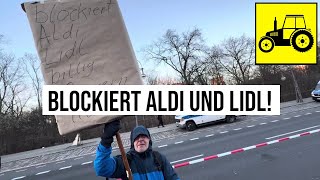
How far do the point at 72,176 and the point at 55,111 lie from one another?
9.63 m

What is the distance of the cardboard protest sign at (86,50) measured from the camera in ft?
8.56

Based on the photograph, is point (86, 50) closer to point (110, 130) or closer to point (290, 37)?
point (110, 130)

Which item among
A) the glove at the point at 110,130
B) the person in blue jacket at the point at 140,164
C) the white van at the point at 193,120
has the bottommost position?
the white van at the point at 193,120

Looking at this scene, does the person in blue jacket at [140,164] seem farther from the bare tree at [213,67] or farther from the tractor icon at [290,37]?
the bare tree at [213,67]

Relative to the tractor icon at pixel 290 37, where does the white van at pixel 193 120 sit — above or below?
below

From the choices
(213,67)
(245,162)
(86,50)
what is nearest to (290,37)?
(245,162)

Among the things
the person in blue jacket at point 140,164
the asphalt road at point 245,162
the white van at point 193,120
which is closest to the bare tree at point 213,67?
the white van at point 193,120

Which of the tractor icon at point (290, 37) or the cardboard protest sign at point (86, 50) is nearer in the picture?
the cardboard protest sign at point (86, 50)

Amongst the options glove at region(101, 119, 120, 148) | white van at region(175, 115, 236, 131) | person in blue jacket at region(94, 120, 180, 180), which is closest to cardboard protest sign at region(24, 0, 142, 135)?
glove at region(101, 119, 120, 148)

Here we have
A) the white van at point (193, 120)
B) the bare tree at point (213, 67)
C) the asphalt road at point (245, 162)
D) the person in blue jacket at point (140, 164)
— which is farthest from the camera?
the bare tree at point (213, 67)

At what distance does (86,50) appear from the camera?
267cm

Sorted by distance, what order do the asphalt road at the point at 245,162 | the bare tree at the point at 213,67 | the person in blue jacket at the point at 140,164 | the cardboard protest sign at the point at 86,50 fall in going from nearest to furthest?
the cardboard protest sign at the point at 86,50 → the person in blue jacket at the point at 140,164 → the asphalt road at the point at 245,162 → the bare tree at the point at 213,67

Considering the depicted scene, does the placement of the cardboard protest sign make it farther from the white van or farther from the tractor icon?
the white van

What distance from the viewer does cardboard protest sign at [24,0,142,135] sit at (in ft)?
8.56
